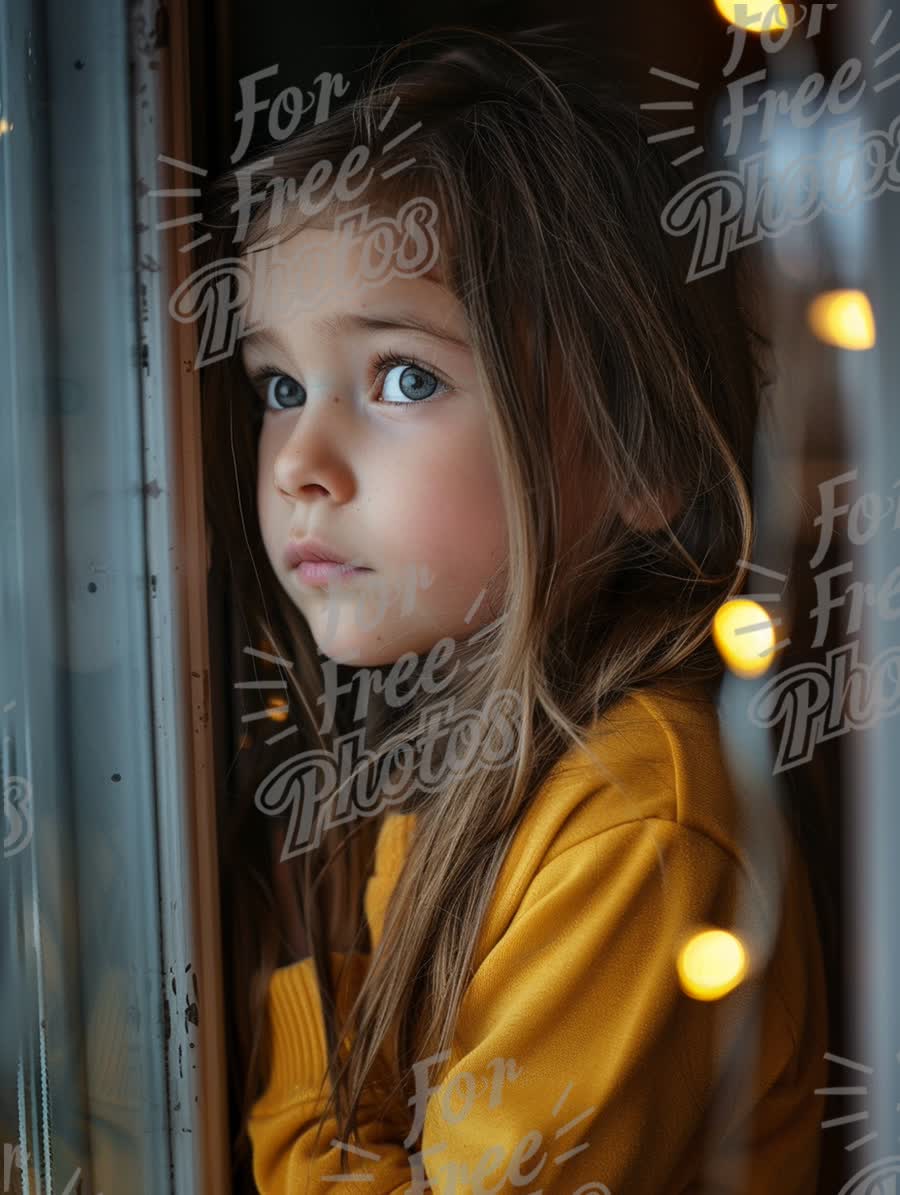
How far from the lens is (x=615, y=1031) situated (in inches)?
23.5

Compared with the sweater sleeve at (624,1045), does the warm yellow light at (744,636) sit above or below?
above

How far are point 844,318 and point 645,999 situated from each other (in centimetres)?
36

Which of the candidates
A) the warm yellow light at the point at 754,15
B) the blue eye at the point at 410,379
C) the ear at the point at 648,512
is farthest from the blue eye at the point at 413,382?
the warm yellow light at the point at 754,15

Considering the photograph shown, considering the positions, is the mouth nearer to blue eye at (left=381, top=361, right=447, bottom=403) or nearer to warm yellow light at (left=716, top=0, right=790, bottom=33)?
blue eye at (left=381, top=361, right=447, bottom=403)

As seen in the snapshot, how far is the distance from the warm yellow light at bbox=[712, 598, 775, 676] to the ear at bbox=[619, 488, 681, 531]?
6 cm

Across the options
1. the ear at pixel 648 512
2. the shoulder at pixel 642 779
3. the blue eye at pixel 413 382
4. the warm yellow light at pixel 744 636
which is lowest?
the shoulder at pixel 642 779

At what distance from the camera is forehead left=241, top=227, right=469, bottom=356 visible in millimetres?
616

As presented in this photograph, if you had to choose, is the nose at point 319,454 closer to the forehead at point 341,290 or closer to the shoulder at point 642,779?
the forehead at point 341,290

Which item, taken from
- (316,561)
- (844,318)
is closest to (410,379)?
(316,561)

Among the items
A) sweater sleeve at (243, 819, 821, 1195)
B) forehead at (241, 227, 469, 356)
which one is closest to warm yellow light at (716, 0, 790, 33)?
forehead at (241, 227, 469, 356)

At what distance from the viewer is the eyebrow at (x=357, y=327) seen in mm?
618

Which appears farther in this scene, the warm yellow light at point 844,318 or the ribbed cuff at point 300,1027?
the ribbed cuff at point 300,1027

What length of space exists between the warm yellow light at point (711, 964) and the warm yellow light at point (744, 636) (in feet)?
0.46

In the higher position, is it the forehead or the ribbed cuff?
the forehead
